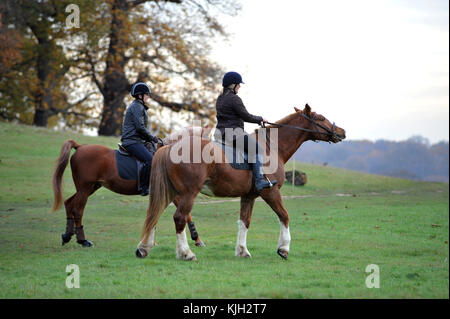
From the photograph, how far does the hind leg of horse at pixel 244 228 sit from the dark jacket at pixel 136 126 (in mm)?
2282

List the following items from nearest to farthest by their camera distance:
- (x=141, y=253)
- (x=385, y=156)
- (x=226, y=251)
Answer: (x=141, y=253) → (x=226, y=251) → (x=385, y=156)

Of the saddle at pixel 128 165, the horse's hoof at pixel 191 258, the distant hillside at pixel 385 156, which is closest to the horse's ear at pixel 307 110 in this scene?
Answer: the saddle at pixel 128 165

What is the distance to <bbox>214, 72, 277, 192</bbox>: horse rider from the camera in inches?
353

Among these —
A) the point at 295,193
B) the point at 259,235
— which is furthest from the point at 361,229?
the point at 295,193

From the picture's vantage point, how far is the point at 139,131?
10.2 meters

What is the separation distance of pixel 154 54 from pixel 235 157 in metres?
23.4

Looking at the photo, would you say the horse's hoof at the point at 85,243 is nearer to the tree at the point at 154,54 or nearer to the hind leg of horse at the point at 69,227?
the hind leg of horse at the point at 69,227

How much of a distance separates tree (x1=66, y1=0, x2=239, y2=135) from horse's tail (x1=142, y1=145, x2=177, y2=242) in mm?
22520

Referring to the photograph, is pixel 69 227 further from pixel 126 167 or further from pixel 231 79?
pixel 231 79

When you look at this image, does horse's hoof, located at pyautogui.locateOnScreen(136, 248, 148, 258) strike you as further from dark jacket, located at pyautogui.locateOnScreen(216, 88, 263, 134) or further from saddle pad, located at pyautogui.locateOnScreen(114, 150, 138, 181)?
dark jacket, located at pyautogui.locateOnScreen(216, 88, 263, 134)

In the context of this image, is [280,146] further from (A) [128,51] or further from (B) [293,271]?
(A) [128,51]

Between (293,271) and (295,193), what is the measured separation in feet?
55.6

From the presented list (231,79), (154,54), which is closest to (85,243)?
(231,79)

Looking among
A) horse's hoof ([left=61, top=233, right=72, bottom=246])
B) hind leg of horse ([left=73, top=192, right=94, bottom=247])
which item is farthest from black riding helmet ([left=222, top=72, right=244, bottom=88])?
horse's hoof ([left=61, top=233, right=72, bottom=246])
